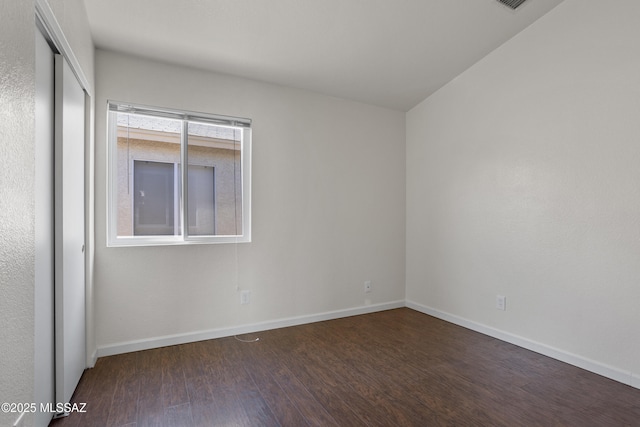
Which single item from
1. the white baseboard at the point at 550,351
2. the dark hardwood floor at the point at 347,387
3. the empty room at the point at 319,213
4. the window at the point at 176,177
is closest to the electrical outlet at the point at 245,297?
the empty room at the point at 319,213

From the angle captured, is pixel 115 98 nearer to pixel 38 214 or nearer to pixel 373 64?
pixel 38 214

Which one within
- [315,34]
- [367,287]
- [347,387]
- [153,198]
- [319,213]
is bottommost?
[347,387]

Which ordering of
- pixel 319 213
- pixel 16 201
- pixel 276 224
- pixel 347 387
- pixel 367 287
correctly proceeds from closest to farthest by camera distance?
pixel 16 201
pixel 347 387
pixel 276 224
pixel 319 213
pixel 367 287

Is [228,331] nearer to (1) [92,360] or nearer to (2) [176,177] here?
(1) [92,360]

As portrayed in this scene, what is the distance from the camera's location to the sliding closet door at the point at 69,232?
6.02 ft

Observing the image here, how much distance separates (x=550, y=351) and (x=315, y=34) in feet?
10.6

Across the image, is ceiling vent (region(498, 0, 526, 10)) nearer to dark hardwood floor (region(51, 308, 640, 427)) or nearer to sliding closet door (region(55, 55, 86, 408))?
dark hardwood floor (region(51, 308, 640, 427))

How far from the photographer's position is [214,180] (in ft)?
10.3

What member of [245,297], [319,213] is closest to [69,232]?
[245,297]

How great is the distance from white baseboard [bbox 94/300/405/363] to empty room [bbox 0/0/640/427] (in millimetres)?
19

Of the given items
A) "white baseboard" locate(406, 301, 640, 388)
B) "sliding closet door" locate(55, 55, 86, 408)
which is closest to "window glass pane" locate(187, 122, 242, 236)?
"sliding closet door" locate(55, 55, 86, 408)

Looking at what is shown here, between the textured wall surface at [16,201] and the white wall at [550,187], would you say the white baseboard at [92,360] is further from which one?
the white wall at [550,187]

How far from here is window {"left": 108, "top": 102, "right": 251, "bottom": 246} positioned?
109 inches

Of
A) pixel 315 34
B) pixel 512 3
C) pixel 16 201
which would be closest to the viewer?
pixel 16 201
